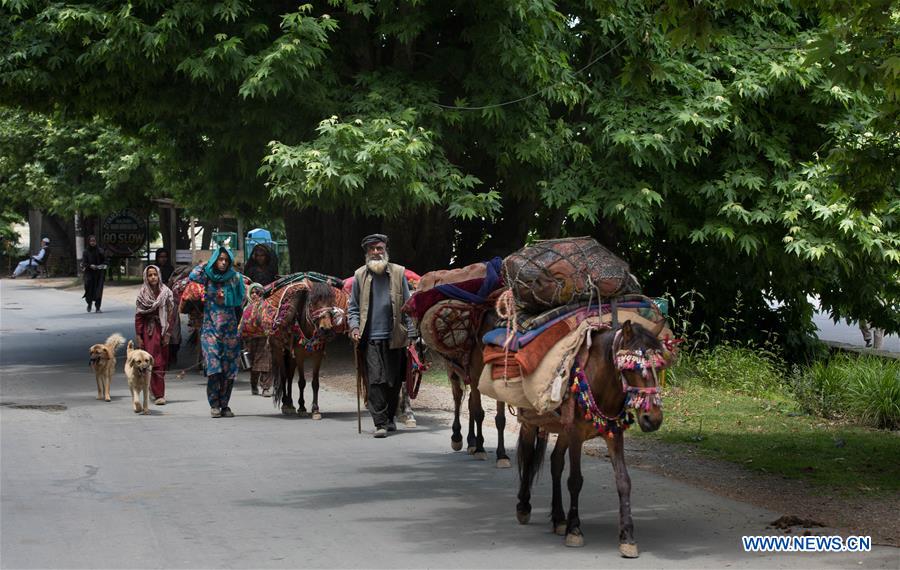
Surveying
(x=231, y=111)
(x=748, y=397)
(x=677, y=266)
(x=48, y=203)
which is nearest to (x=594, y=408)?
(x=748, y=397)

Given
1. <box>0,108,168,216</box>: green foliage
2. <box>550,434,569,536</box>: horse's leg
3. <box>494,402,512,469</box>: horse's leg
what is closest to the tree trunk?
<box>494,402,512,469</box>: horse's leg

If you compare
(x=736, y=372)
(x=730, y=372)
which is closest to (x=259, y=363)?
(x=730, y=372)

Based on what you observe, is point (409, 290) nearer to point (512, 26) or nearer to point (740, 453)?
point (740, 453)

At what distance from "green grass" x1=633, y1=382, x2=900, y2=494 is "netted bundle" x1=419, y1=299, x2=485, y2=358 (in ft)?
8.97

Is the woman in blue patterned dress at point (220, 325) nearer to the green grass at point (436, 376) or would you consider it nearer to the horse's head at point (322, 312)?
the horse's head at point (322, 312)

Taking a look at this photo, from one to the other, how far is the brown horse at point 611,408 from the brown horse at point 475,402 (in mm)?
2598

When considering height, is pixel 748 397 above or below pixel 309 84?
below

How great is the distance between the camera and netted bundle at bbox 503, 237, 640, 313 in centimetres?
839

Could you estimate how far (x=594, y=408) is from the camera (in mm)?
7891

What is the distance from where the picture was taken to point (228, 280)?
587 inches

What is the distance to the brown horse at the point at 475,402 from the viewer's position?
11141mm

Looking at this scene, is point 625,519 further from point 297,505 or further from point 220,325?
point 220,325

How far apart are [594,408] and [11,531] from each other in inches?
168

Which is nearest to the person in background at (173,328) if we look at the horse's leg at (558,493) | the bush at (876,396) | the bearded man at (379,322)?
the bearded man at (379,322)
